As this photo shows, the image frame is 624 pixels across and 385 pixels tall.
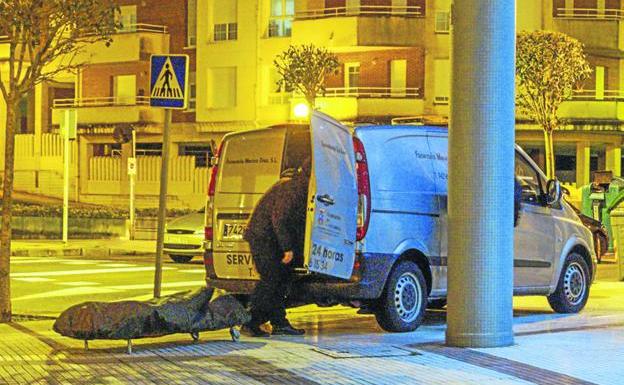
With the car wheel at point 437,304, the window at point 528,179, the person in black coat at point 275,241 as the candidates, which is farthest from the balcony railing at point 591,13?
the person in black coat at point 275,241

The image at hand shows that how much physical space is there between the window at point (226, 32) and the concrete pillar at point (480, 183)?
1518 inches

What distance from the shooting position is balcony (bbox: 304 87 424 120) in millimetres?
44156

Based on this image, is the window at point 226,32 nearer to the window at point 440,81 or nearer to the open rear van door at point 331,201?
the window at point 440,81

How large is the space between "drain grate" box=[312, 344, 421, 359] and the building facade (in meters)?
30.7

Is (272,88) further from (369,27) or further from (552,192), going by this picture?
(552,192)

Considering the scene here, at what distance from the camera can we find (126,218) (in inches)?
1415

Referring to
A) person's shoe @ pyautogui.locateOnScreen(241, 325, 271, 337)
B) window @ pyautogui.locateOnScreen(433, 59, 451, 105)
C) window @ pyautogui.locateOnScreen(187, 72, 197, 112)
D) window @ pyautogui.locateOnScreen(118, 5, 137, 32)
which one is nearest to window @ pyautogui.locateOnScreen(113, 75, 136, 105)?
window @ pyautogui.locateOnScreen(118, 5, 137, 32)

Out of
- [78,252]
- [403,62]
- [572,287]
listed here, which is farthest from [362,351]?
[403,62]

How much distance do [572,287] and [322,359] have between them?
209 inches

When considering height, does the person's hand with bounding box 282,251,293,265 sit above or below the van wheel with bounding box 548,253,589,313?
above

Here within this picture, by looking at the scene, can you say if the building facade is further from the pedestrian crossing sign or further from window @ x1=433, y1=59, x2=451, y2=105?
the pedestrian crossing sign

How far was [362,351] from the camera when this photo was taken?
34.4 ft

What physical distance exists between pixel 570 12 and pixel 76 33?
34235 mm

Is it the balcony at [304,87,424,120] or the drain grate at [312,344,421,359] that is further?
the balcony at [304,87,424,120]
